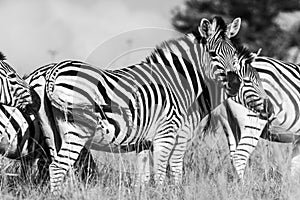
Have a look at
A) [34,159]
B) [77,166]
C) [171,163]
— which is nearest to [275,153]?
[171,163]

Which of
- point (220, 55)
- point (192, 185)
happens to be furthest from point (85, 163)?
point (220, 55)

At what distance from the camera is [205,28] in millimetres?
7039

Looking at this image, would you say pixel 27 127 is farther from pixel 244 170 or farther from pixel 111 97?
pixel 244 170

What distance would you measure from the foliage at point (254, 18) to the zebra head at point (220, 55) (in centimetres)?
1812

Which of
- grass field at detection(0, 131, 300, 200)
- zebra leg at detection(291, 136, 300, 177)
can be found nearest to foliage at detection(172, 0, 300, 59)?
zebra leg at detection(291, 136, 300, 177)

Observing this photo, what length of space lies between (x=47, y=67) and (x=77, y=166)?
1.31 metres

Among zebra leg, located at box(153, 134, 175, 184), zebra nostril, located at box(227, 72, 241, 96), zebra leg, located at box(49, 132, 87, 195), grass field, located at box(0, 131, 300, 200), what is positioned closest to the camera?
grass field, located at box(0, 131, 300, 200)

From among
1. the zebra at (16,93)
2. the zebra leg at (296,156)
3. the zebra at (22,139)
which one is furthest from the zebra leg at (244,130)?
the zebra at (16,93)

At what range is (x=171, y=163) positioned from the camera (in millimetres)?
6801

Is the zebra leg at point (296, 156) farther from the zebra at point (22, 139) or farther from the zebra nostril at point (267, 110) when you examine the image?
the zebra at point (22, 139)

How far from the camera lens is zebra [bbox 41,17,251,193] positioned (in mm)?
6172

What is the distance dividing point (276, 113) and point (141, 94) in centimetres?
201

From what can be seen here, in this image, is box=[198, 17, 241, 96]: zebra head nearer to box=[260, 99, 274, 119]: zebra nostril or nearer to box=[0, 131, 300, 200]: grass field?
box=[260, 99, 274, 119]: zebra nostril

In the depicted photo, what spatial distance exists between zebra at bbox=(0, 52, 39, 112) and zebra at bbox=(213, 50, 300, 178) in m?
2.54
